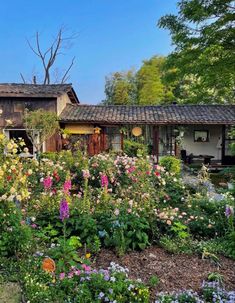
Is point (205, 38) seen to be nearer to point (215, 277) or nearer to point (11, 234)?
point (215, 277)

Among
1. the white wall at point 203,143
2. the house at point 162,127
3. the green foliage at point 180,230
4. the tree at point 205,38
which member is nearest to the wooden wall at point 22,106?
the house at point 162,127

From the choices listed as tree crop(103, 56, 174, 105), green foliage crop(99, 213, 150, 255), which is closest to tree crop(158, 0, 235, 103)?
green foliage crop(99, 213, 150, 255)

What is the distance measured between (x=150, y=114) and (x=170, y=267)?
45.9 feet

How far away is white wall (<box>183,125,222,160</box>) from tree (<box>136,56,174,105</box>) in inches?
376

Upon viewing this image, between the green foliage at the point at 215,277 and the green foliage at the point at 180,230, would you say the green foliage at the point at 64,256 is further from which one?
the green foliage at the point at 180,230

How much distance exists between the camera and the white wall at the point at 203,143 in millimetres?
18094

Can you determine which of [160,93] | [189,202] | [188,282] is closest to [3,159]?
[188,282]

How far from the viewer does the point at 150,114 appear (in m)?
17.0

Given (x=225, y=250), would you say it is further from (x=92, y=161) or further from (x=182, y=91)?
(x=182, y=91)

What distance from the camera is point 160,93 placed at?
2788 cm

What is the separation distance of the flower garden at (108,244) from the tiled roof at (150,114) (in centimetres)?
1049

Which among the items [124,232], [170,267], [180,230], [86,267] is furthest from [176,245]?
[86,267]

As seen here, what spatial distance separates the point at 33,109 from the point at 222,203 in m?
12.2

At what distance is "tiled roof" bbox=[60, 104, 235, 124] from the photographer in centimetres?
1588
